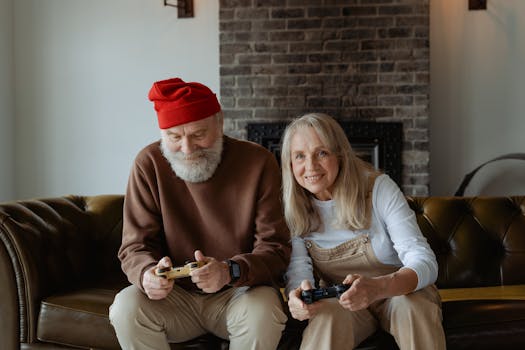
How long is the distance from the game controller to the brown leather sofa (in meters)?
0.31

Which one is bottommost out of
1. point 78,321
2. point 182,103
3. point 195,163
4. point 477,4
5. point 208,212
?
point 78,321

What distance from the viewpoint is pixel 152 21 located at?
5.38 m

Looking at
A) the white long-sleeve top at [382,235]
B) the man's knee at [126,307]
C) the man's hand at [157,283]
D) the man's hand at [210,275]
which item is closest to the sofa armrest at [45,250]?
the man's knee at [126,307]

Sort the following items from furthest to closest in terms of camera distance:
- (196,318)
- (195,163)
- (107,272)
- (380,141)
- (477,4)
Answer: (477,4)
(380,141)
(107,272)
(195,163)
(196,318)

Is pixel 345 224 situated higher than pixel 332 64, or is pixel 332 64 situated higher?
pixel 332 64

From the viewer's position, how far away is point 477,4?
5051 millimetres

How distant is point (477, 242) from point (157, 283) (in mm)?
1284

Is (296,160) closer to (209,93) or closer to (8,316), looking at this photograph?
(209,93)

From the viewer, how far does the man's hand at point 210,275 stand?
1.74 metres

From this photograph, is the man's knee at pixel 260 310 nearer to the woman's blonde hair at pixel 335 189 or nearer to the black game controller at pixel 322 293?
the black game controller at pixel 322 293

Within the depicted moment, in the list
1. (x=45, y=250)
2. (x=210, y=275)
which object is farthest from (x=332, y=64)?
(x=210, y=275)

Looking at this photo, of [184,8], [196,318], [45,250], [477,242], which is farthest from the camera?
[184,8]

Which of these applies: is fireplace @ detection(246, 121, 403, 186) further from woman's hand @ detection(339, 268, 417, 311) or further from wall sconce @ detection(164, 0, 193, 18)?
woman's hand @ detection(339, 268, 417, 311)

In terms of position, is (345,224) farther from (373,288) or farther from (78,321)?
(78,321)
